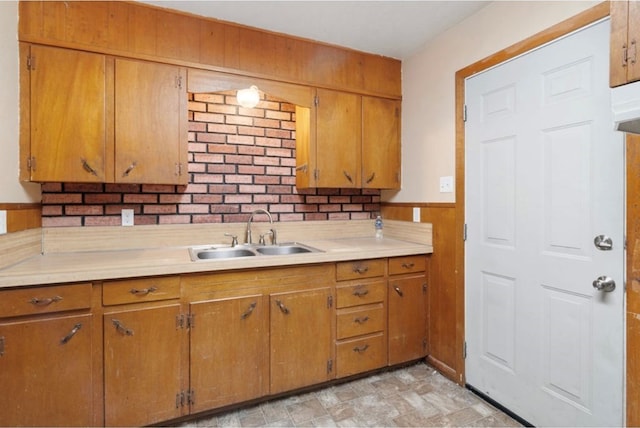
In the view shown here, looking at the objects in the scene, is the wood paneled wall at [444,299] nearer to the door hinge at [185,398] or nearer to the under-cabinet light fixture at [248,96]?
the under-cabinet light fixture at [248,96]

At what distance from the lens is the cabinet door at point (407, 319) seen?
239cm

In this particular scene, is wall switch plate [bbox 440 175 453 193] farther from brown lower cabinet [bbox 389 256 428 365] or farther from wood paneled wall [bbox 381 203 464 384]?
brown lower cabinet [bbox 389 256 428 365]

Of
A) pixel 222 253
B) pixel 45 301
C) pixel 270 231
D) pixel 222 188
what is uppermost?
pixel 222 188

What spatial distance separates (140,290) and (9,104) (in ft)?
3.99

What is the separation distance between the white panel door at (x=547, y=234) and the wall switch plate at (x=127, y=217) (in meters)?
2.34

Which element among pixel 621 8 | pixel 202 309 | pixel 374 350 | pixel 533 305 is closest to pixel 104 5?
pixel 202 309

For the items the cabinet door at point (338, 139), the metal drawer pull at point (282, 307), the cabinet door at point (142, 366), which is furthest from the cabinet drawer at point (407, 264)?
the cabinet door at point (142, 366)

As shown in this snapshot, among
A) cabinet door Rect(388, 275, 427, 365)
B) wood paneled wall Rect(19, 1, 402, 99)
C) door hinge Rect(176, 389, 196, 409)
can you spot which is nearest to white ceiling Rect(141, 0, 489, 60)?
wood paneled wall Rect(19, 1, 402, 99)

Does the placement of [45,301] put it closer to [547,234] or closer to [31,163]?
[31,163]

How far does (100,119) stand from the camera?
193 cm

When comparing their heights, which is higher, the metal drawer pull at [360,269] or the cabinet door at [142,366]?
the metal drawer pull at [360,269]

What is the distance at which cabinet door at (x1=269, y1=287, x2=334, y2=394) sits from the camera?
6.63 feet

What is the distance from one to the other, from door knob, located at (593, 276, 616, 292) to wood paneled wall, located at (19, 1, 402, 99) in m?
1.96

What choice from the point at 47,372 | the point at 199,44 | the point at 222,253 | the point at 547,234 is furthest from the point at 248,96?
the point at 547,234
